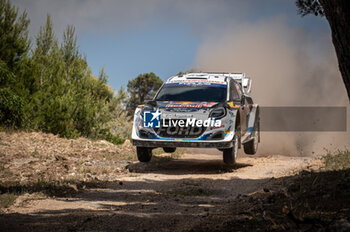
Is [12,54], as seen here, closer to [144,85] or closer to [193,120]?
[193,120]

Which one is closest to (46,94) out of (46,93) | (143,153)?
(46,93)

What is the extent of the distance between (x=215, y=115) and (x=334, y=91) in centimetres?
1678

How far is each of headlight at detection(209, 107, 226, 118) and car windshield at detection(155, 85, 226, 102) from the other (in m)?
0.63

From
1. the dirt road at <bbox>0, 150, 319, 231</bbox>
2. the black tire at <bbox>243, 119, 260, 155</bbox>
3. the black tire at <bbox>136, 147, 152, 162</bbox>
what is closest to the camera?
the dirt road at <bbox>0, 150, 319, 231</bbox>

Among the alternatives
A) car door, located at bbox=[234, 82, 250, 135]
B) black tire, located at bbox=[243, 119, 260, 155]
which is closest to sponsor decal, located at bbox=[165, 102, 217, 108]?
car door, located at bbox=[234, 82, 250, 135]

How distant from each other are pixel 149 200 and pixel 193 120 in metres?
3.20

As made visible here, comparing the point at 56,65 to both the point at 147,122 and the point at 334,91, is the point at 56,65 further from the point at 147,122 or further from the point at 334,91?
the point at 334,91

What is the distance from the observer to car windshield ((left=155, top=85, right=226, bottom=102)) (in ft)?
35.3

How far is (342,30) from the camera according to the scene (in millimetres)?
5012

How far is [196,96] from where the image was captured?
427 inches

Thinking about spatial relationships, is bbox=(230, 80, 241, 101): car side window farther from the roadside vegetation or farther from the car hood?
the roadside vegetation

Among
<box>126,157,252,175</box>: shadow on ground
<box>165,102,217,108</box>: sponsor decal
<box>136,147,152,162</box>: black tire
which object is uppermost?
<box>165,102,217,108</box>: sponsor decal

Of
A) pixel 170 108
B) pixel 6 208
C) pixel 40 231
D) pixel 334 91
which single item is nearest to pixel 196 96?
pixel 170 108

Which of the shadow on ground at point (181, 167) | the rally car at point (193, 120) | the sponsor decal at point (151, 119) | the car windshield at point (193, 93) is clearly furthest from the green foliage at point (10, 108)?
the sponsor decal at point (151, 119)
